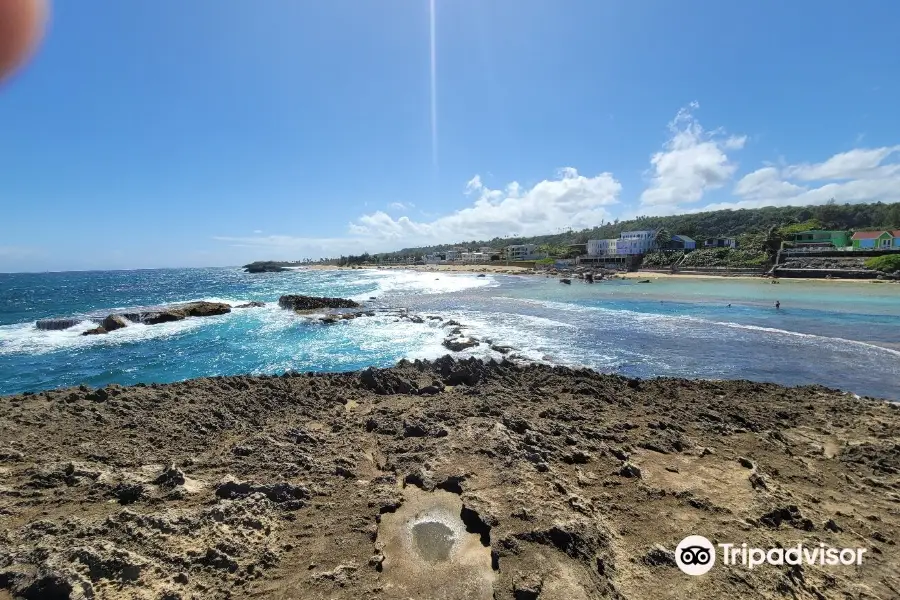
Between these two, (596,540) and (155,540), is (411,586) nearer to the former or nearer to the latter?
(596,540)

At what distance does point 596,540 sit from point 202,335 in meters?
28.2

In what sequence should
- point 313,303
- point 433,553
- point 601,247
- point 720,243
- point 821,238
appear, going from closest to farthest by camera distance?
point 433,553 < point 313,303 < point 821,238 < point 720,243 < point 601,247

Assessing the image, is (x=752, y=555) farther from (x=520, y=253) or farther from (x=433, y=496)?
(x=520, y=253)

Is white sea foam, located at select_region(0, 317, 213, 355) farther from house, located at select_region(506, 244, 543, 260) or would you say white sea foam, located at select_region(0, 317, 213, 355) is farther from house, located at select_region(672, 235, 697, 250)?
house, located at select_region(506, 244, 543, 260)

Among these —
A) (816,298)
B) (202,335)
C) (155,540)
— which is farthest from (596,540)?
(816,298)

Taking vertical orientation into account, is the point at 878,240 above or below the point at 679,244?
below

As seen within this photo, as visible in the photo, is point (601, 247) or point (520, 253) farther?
point (520, 253)

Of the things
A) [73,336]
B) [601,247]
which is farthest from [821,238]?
[73,336]

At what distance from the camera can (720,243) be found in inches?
3895

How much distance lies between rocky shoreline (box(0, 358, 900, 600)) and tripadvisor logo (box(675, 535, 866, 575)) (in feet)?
0.43

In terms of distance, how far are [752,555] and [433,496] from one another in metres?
4.31

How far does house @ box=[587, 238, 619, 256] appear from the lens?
104 metres

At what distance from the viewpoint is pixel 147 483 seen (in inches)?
235

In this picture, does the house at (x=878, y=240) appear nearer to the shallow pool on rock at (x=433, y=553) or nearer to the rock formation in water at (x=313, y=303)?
the rock formation in water at (x=313, y=303)
